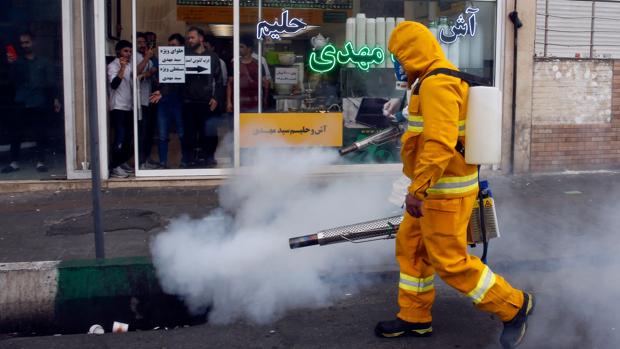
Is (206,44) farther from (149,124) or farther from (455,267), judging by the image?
(455,267)

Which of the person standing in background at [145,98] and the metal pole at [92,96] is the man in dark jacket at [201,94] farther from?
the metal pole at [92,96]

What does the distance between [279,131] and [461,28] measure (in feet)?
9.29

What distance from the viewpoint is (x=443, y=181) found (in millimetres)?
4320

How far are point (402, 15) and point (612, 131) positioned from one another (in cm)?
338

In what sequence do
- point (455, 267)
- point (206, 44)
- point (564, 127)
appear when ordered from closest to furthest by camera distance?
point (455, 267) < point (206, 44) < point (564, 127)

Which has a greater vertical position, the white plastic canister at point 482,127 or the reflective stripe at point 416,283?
the white plastic canister at point 482,127

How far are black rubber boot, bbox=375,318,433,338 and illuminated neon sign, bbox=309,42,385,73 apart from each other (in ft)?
17.9

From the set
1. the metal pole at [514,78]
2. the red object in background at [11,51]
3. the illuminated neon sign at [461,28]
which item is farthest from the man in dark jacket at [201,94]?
the metal pole at [514,78]

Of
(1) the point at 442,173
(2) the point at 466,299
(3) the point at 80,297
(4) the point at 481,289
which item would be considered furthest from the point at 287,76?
(4) the point at 481,289

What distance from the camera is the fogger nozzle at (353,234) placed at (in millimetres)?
4922

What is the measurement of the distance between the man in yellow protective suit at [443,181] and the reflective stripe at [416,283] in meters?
0.17

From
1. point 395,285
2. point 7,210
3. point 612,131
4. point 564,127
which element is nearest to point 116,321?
point 395,285

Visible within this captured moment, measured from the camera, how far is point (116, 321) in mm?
5152

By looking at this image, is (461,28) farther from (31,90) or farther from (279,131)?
(31,90)
